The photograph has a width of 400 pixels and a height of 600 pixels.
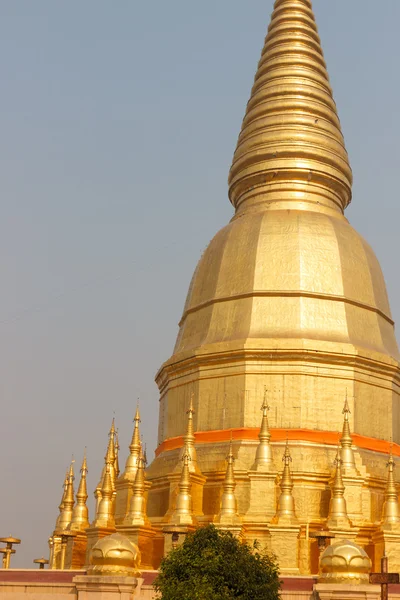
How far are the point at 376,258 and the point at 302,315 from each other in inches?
155

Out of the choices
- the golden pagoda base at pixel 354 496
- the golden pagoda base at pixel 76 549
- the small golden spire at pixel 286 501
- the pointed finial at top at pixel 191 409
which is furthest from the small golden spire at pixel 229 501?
the golden pagoda base at pixel 76 549

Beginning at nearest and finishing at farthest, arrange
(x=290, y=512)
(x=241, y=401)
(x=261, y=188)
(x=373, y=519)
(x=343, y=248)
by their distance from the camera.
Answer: (x=290, y=512) → (x=373, y=519) → (x=241, y=401) → (x=343, y=248) → (x=261, y=188)

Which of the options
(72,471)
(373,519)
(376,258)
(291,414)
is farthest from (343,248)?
(72,471)

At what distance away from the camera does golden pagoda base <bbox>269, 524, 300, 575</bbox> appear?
735 inches

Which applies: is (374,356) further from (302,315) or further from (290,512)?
(290,512)

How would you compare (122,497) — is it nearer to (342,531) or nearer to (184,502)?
(184,502)

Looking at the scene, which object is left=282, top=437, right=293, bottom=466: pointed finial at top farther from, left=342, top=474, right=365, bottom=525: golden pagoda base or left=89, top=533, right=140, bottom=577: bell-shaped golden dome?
left=89, top=533, right=140, bottom=577: bell-shaped golden dome

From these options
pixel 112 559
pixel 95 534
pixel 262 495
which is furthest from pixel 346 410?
pixel 112 559

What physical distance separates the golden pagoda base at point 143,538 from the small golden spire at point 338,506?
12.9ft

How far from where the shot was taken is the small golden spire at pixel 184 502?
1977cm

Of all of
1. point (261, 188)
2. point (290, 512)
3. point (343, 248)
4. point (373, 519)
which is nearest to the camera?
point (290, 512)

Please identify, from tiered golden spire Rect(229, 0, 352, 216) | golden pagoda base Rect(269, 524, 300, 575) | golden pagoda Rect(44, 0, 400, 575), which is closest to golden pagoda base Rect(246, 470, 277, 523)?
golden pagoda Rect(44, 0, 400, 575)

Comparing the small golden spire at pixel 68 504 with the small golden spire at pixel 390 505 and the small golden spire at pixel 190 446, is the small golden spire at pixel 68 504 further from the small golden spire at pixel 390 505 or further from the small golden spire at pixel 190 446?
the small golden spire at pixel 390 505

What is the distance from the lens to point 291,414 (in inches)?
874
